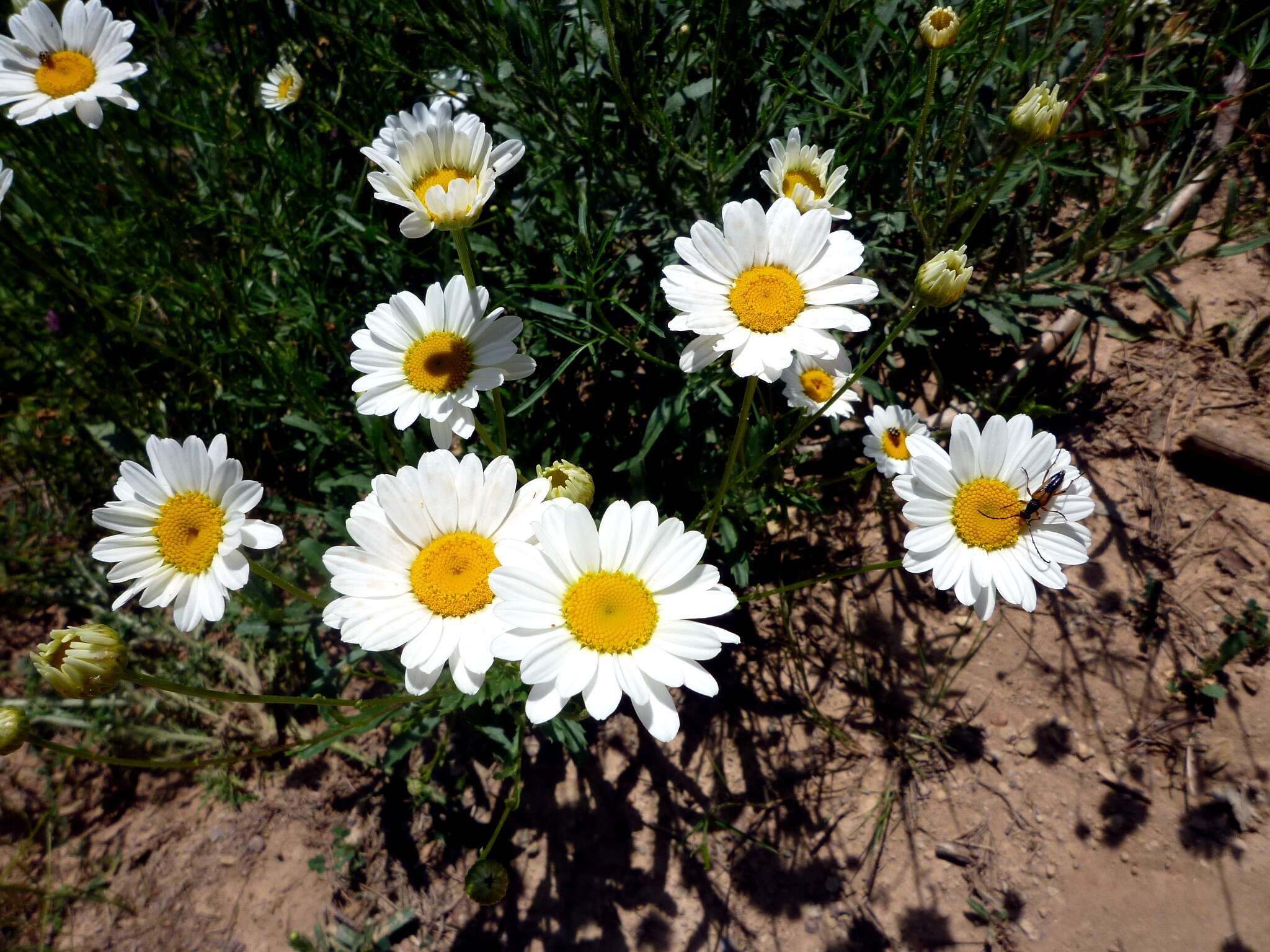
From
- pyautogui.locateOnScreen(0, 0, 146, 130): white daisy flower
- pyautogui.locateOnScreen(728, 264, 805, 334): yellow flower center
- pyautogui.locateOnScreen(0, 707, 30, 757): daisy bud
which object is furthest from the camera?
pyautogui.locateOnScreen(0, 0, 146, 130): white daisy flower

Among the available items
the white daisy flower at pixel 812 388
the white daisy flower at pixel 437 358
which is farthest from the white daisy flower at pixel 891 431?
the white daisy flower at pixel 437 358

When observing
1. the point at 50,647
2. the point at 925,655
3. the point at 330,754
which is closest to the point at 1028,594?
the point at 925,655

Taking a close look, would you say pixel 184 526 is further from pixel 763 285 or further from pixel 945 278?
pixel 945 278

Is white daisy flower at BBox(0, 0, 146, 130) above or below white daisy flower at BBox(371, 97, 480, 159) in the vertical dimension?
above

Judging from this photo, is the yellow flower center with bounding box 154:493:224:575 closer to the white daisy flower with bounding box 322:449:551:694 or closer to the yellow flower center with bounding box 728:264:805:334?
the white daisy flower with bounding box 322:449:551:694

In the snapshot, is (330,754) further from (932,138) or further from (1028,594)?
(932,138)

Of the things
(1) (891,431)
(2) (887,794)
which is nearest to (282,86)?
(1) (891,431)

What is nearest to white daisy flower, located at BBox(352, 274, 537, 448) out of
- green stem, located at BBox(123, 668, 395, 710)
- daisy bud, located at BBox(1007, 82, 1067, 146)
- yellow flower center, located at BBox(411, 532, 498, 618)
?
yellow flower center, located at BBox(411, 532, 498, 618)

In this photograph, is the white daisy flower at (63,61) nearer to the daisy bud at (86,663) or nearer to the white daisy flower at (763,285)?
the daisy bud at (86,663)
